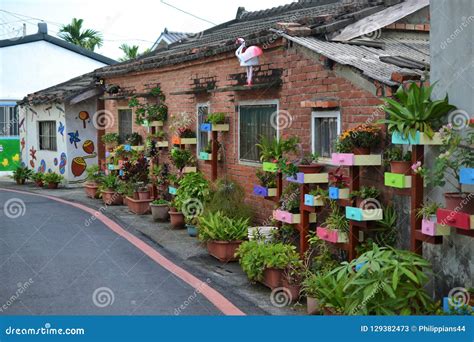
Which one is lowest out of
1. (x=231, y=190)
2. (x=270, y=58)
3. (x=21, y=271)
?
(x=21, y=271)

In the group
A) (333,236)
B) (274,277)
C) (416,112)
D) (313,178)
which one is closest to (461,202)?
(416,112)

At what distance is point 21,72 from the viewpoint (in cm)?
2728

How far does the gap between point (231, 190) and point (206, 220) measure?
3.98ft

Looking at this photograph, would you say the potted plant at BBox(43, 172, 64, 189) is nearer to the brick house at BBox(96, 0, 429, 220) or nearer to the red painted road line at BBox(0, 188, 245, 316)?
the red painted road line at BBox(0, 188, 245, 316)

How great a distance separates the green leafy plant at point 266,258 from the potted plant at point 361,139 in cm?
165

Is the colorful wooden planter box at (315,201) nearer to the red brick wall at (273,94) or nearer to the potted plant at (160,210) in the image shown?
the red brick wall at (273,94)

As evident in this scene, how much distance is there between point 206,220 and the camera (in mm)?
10617

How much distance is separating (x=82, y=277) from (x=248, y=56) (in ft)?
14.3

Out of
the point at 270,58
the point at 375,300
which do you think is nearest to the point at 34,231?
the point at 270,58

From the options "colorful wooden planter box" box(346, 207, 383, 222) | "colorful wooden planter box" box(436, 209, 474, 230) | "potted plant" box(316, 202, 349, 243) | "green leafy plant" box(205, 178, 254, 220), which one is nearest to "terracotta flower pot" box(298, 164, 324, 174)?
"potted plant" box(316, 202, 349, 243)

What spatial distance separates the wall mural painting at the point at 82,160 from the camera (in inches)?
874

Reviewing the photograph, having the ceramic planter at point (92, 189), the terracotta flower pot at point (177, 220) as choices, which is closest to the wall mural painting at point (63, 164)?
the ceramic planter at point (92, 189)

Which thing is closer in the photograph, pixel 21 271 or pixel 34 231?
pixel 21 271

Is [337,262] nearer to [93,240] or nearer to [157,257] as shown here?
[157,257]
